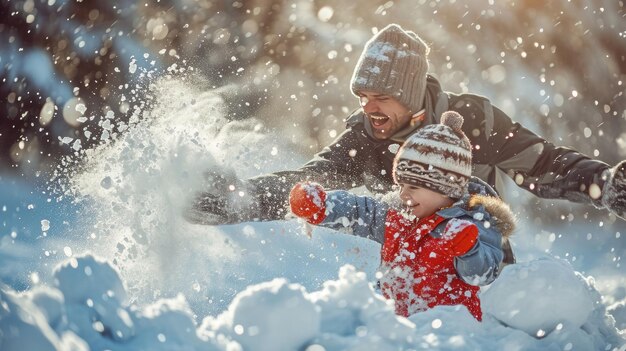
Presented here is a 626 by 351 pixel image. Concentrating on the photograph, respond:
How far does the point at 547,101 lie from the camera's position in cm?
557

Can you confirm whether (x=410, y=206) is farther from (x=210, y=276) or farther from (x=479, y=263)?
(x=210, y=276)

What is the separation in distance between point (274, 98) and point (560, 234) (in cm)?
281

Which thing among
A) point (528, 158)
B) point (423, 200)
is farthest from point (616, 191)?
point (423, 200)

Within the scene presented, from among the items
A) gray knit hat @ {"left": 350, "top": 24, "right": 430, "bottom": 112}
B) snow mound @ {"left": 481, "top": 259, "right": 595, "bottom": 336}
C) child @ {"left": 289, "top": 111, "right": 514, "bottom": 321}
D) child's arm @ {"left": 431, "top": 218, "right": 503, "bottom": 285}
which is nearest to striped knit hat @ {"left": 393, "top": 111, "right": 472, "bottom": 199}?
child @ {"left": 289, "top": 111, "right": 514, "bottom": 321}

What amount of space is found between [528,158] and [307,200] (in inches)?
46.0

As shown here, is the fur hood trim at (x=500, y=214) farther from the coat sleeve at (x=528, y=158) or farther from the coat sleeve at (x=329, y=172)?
the coat sleeve at (x=329, y=172)

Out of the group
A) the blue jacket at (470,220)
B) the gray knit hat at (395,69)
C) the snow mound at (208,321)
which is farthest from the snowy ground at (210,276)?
the gray knit hat at (395,69)

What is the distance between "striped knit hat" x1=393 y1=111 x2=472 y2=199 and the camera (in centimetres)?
203

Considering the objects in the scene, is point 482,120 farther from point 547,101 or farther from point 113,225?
point 547,101

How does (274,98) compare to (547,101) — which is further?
(547,101)

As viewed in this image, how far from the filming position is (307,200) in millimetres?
2105

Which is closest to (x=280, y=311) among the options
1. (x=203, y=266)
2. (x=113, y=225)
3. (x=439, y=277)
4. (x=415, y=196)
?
(x=439, y=277)

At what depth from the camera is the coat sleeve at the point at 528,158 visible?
2.51 meters

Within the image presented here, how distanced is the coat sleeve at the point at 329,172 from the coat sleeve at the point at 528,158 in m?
0.59
